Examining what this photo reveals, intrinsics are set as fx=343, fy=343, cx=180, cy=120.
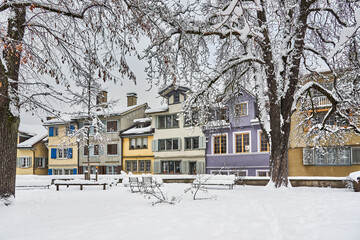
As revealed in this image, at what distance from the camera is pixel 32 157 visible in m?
47.5

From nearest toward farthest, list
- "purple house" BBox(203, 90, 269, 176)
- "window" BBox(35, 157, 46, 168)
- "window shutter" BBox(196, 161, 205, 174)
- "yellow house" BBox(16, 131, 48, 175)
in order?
"purple house" BBox(203, 90, 269, 176)
"window shutter" BBox(196, 161, 205, 174)
"yellow house" BBox(16, 131, 48, 175)
"window" BBox(35, 157, 46, 168)

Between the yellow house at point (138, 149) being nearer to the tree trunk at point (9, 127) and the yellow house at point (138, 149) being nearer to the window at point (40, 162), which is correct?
the window at point (40, 162)

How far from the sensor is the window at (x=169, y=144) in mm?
37562

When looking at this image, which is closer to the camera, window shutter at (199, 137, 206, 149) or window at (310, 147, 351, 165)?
window at (310, 147, 351, 165)

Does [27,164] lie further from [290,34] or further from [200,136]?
[290,34]

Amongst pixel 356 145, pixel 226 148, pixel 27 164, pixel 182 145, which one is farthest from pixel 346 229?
pixel 27 164

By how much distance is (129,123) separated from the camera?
43.3m

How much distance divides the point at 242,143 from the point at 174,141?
804cm

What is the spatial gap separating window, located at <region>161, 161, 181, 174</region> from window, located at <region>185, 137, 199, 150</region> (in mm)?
2199

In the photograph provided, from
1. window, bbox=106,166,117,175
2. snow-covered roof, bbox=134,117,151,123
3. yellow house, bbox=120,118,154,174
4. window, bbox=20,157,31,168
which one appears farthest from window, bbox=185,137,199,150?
window, bbox=20,157,31,168

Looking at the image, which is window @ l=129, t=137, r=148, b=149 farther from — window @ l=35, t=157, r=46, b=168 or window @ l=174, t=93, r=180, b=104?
window @ l=35, t=157, r=46, b=168

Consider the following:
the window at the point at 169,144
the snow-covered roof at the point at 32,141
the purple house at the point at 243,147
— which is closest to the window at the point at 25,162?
the snow-covered roof at the point at 32,141

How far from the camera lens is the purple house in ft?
104

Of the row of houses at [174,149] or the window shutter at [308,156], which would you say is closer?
the row of houses at [174,149]
